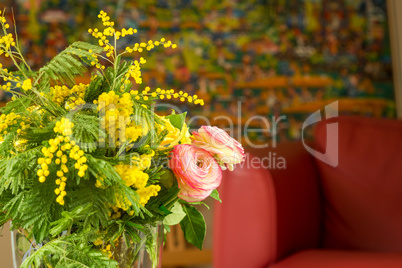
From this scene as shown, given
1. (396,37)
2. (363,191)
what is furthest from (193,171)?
(396,37)

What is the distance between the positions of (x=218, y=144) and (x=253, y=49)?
7.07 feet

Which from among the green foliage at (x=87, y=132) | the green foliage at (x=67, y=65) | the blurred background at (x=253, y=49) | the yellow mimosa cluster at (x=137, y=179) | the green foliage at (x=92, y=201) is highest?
the blurred background at (x=253, y=49)

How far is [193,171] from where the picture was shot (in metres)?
0.60

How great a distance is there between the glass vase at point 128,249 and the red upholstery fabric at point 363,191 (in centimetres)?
77

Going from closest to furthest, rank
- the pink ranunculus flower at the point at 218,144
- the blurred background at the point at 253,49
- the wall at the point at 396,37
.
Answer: the pink ranunculus flower at the point at 218,144 → the blurred background at the point at 253,49 → the wall at the point at 396,37

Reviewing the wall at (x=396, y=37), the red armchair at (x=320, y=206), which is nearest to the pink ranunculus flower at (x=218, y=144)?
the red armchair at (x=320, y=206)

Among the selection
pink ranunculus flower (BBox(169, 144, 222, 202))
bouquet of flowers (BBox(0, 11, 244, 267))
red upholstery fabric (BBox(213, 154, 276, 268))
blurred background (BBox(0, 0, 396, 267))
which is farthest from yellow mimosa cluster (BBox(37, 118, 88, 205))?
blurred background (BBox(0, 0, 396, 267))

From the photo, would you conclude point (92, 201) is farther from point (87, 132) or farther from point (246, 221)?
point (246, 221)

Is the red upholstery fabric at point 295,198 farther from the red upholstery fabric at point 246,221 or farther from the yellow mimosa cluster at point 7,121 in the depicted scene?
the yellow mimosa cluster at point 7,121

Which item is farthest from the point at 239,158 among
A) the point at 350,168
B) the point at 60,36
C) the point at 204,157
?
the point at 60,36

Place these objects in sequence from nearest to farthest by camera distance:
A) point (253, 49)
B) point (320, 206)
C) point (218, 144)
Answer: point (218, 144), point (320, 206), point (253, 49)

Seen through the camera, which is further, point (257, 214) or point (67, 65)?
point (257, 214)

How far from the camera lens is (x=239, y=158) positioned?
26.0 inches

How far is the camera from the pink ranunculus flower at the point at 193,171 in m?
0.61
